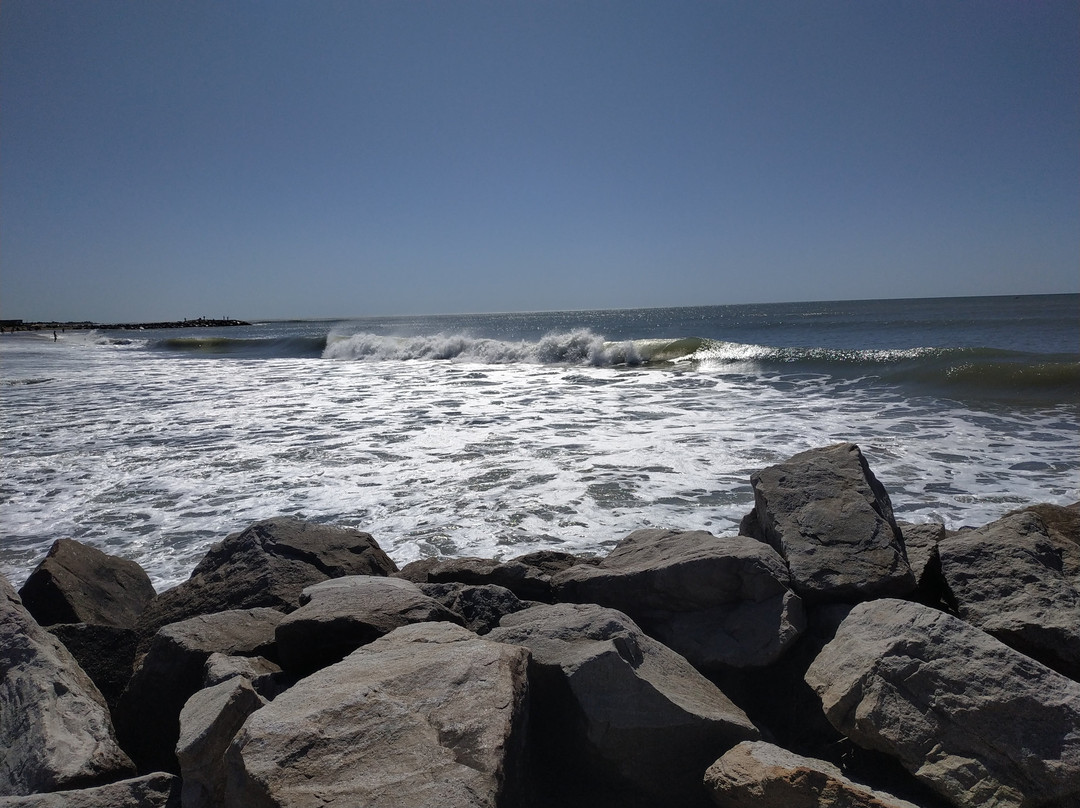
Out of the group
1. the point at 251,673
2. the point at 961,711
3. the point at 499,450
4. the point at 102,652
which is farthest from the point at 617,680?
the point at 499,450

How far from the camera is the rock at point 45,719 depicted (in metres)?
2.20

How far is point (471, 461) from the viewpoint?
8328 mm

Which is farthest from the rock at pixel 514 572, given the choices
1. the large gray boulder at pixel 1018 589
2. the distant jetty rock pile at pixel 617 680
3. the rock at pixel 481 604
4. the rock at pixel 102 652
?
the large gray boulder at pixel 1018 589

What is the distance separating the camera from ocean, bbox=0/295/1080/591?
6.12 meters

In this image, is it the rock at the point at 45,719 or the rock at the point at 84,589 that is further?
the rock at the point at 84,589

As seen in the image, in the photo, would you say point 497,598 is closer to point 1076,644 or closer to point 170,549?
point 1076,644

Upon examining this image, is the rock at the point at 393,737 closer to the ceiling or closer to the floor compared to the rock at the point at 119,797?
closer to the ceiling

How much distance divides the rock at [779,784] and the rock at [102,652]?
2.73 meters

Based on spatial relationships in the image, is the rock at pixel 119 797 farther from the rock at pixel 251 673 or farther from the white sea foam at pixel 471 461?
the white sea foam at pixel 471 461

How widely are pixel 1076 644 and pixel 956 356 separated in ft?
64.4

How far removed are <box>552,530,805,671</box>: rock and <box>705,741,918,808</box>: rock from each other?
2.32 ft

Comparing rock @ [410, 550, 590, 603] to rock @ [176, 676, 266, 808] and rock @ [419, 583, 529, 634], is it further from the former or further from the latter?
rock @ [176, 676, 266, 808]

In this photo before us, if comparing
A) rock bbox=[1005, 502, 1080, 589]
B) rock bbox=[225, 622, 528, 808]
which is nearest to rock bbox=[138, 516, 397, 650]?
rock bbox=[225, 622, 528, 808]

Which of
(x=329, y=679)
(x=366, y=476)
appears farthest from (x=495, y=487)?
(x=329, y=679)
